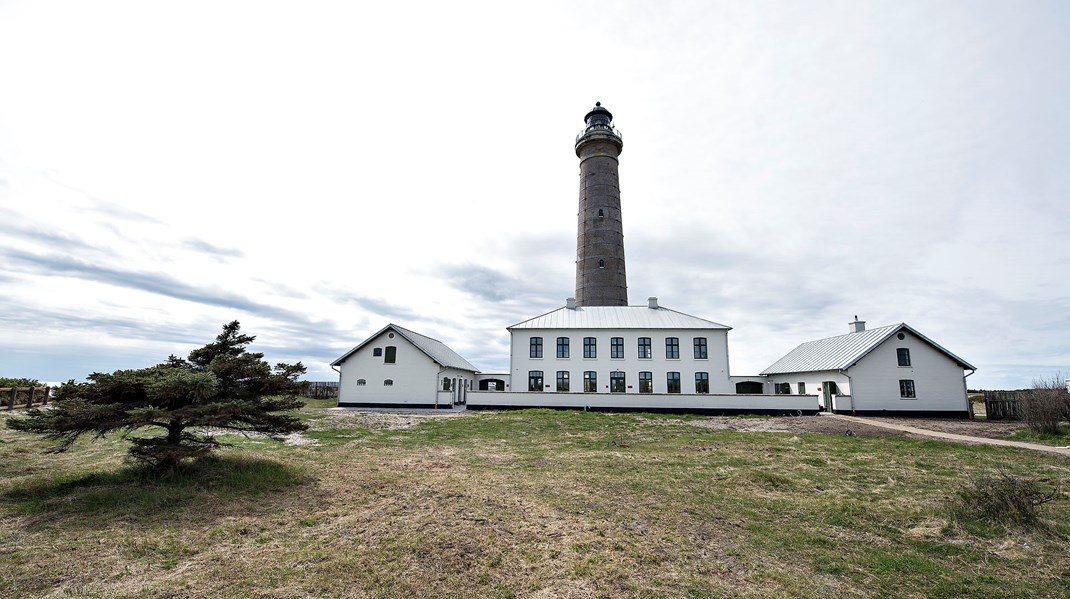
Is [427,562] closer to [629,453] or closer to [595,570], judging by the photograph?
[595,570]

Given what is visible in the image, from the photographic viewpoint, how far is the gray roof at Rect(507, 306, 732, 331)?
3272 cm

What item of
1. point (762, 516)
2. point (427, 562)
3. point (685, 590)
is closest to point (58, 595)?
point (427, 562)

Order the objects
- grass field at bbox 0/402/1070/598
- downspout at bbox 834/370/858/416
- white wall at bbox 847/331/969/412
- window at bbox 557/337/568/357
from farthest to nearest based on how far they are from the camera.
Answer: window at bbox 557/337/568/357, white wall at bbox 847/331/969/412, downspout at bbox 834/370/858/416, grass field at bbox 0/402/1070/598

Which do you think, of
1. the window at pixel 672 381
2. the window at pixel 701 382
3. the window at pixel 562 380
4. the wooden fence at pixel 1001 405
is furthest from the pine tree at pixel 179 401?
the wooden fence at pixel 1001 405

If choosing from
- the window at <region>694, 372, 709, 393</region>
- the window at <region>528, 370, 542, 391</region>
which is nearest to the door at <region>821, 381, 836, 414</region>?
the window at <region>694, 372, 709, 393</region>

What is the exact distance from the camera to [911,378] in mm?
28156

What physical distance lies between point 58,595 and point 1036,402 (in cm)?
2764

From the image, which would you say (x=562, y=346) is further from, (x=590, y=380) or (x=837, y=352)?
(x=837, y=352)

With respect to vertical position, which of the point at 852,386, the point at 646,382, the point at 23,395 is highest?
the point at 646,382

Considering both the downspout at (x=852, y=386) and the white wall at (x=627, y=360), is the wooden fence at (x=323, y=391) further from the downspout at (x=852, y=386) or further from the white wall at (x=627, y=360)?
the downspout at (x=852, y=386)

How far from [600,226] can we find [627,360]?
40.0 ft

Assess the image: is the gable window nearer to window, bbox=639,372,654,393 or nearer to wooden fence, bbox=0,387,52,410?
window, bbox=639,372,654,393

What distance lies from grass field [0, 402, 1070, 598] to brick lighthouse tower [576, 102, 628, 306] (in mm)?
27373

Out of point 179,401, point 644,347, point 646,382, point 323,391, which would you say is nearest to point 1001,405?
point 646,382
